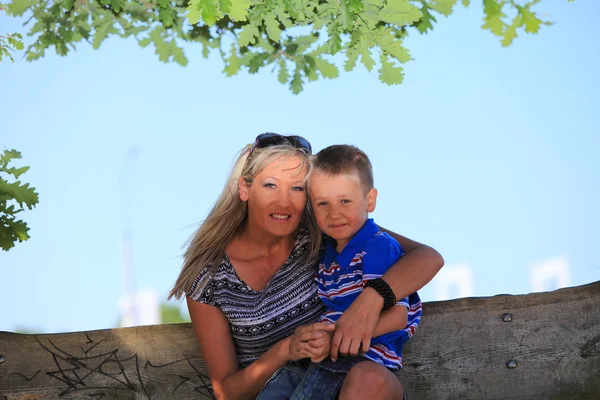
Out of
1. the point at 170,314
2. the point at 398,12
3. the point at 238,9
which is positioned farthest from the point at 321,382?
the point at 170,314

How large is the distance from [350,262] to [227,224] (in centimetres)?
82

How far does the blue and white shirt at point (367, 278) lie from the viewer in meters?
3.75

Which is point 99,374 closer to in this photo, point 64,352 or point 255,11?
point 64,352

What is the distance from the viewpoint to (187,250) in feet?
14.6

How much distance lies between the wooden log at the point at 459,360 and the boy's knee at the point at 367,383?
1239 mm

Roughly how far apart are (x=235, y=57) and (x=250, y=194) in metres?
2.52

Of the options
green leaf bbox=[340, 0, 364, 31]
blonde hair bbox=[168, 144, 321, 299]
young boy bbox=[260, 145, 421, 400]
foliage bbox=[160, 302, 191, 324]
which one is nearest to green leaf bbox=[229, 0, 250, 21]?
green leaf bbox=[340, 0, 364, 31]

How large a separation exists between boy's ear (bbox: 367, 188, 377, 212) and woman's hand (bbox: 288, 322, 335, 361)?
0.59m

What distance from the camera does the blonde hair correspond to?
4.27m

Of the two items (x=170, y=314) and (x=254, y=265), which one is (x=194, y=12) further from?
(x=170, y=314)

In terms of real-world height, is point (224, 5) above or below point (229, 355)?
above

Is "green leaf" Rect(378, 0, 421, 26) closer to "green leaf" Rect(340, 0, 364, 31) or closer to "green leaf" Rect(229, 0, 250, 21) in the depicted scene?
"green leaf" Rect(340, 0, 364, 31)

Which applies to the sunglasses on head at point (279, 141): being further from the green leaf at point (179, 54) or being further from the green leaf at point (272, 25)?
the green leaf at point (179, 54)

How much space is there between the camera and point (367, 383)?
3.48 meters
